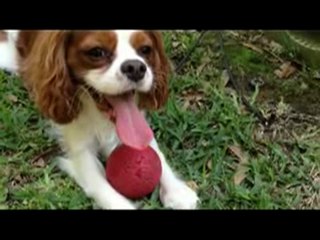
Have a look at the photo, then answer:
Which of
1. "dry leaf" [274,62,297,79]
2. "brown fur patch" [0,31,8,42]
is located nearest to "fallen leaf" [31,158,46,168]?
"brown fur patch" [0,31,8,42]

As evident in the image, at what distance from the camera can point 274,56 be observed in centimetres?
495

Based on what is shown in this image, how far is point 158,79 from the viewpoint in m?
4.00

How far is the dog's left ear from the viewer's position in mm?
3910

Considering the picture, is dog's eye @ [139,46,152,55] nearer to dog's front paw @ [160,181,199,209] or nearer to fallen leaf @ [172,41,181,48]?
dog's front paw @ [160,181,199,209]

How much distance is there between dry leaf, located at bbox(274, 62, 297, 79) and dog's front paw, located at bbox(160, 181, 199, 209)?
43.5 inches

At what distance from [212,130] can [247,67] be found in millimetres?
634

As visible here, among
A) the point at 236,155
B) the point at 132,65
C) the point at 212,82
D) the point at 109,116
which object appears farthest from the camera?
the point at 212,82

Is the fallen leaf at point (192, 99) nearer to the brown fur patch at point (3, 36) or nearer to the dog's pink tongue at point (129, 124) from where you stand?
the dog's pink tongue at point (129, 124)

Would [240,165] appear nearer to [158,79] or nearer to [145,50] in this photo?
[158,79]

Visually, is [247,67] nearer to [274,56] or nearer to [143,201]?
[274,56]

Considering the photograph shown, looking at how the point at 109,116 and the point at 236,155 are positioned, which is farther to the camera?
the point at 236,155

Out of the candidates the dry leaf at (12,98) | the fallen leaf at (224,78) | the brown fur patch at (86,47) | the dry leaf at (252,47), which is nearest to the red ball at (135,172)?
the brown fur patch at (86,47)

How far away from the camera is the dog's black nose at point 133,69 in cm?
364
